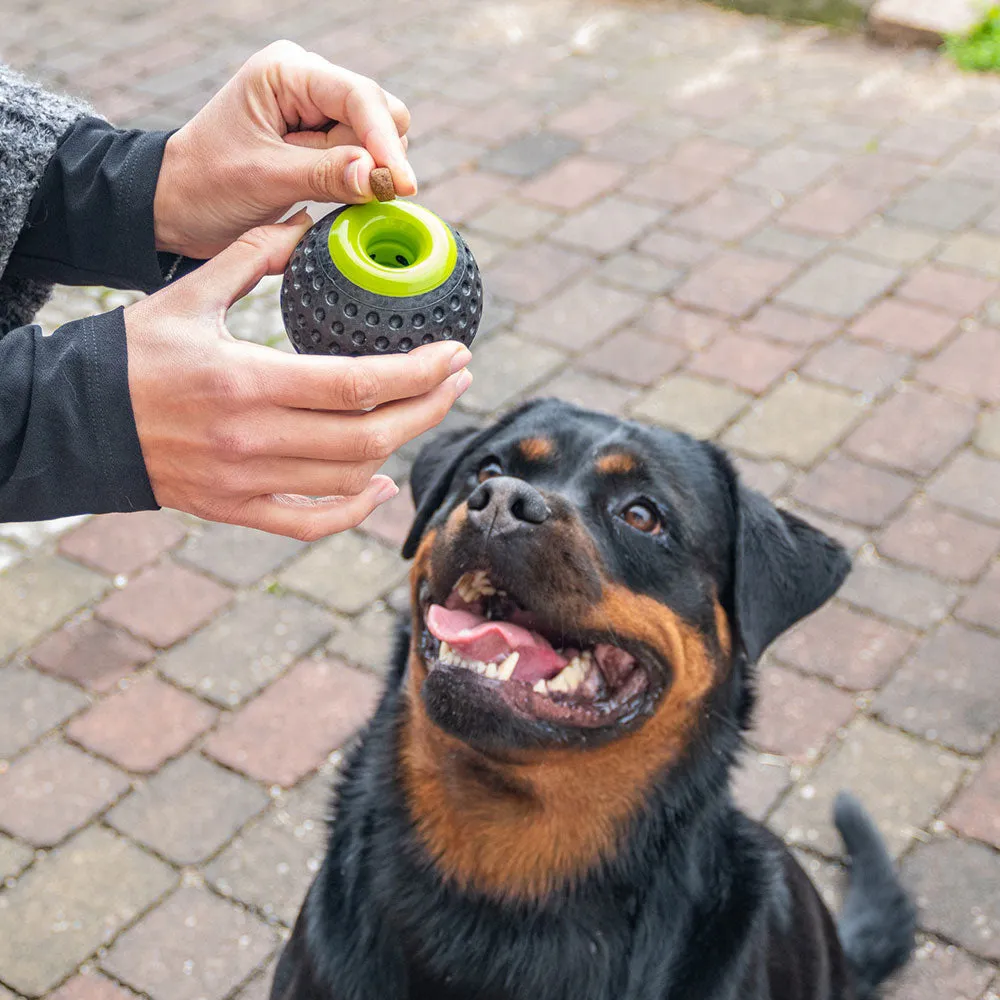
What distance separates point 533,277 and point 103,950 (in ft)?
10.7

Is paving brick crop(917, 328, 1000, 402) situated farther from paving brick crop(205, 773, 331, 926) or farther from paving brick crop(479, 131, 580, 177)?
paving brick crop(205, 773, 331, 926)

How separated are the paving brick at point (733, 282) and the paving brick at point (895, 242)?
0.38m

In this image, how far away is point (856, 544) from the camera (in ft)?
14.0

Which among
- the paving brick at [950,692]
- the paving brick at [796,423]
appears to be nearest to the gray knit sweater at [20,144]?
the paving brick at [950,692]

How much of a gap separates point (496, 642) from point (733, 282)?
3262 millimetres

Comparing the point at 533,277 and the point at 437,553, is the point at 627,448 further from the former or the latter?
the point at 533,277

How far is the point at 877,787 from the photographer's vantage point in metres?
3.56

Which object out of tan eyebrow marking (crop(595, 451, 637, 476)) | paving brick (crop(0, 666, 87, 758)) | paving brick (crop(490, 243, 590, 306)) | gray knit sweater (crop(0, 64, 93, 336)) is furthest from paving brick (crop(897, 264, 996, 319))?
gray knit sweater (crop(0, 64, 93, 336))

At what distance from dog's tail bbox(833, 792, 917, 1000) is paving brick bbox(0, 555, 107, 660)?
7.66ft

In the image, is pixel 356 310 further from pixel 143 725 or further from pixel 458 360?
pixel 143 725

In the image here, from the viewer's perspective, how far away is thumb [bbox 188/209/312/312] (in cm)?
193

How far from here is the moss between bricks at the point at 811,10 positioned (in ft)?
24.5

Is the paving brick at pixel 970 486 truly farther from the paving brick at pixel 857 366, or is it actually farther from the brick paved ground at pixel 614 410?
the paving brick at pixel 857 366

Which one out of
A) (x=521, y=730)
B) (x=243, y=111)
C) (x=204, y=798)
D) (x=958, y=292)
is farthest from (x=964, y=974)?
(x=958, y=292)
